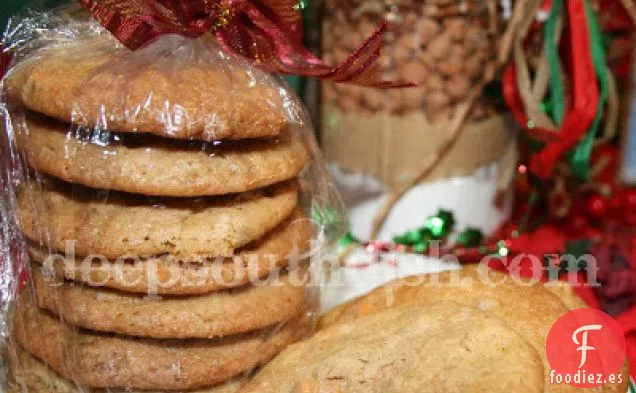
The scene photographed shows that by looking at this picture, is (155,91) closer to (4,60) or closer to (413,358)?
(4,60)

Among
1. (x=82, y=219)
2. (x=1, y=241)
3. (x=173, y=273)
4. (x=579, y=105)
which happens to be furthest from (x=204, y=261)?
(x=579, y=105)

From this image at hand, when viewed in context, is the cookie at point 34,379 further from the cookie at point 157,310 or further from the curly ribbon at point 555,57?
the curly ribbon at point 555,57

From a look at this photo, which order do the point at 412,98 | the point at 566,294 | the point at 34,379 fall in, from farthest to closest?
the point at 412,98 → the point at 566,294 → the point at 34,379

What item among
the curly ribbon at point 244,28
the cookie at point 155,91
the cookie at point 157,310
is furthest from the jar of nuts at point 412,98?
the cookie at point 157,310

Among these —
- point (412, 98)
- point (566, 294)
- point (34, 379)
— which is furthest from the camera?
point (412, 98)

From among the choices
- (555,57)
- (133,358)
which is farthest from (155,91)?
(555,57)

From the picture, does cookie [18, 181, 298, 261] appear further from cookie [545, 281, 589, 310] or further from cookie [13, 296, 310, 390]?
cookie [545, 281, 589, 310]
